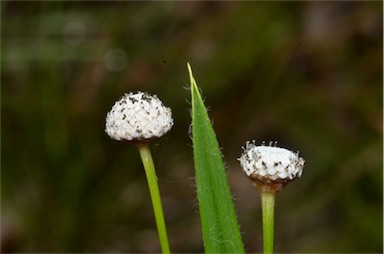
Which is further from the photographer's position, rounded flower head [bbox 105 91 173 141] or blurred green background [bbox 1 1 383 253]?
blurred green background [bbox 1 1 383 253]

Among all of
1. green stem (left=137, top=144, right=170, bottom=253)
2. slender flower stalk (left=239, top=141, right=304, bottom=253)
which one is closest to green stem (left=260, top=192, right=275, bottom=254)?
slender flower stalk (left=239, top=141, right=304, bottom=253)

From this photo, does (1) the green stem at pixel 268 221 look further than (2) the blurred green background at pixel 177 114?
No

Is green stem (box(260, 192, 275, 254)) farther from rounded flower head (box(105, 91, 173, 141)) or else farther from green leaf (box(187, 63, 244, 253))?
rounded flower head (box(105, 91, 173, 141))

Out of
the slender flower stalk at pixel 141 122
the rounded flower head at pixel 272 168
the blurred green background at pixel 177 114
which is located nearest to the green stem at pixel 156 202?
the slender flower stalk at pixel 141 122

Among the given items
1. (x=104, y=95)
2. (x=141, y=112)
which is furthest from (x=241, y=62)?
(x=141, y=112)

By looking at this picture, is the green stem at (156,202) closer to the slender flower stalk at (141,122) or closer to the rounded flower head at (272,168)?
the slender flower stalk at (141,122)

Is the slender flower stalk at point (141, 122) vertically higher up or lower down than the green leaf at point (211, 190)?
higher up
